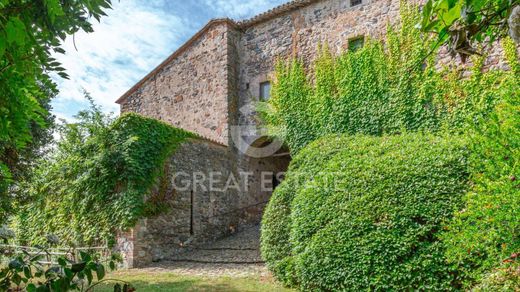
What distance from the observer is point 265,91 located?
38.7 feet

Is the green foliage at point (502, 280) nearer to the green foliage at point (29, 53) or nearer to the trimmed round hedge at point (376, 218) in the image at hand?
the trimmed round hedge at point (376, 218)

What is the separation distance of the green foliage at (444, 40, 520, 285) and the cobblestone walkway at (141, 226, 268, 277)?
420cm

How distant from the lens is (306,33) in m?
11.1

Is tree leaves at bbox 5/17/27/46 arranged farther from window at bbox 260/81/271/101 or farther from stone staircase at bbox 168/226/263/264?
window at bbox 260/81/271/101

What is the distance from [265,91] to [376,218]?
724cm

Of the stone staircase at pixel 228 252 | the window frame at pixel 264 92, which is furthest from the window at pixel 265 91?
the stone staircase at pixel 228 252

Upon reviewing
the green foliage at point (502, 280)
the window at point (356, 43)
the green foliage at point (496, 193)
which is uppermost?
the window at point (356, 43)

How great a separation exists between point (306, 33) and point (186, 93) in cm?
467

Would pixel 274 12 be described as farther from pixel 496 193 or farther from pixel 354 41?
pixel 496 193

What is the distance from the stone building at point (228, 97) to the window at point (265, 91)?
3 centimetres

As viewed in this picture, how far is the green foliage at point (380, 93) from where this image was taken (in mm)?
8156

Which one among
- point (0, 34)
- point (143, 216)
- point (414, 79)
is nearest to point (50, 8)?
point (0, 34)

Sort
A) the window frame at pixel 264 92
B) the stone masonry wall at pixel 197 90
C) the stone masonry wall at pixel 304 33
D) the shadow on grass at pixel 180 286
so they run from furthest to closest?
the stone masonry wall at pixel 197 90 < the window frame at pixel 264 92 < the stone masonry wall at pixel 304 33 < the shadow on grass at pixel 180 286

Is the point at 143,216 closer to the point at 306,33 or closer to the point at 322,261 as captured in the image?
the point at 322,261
